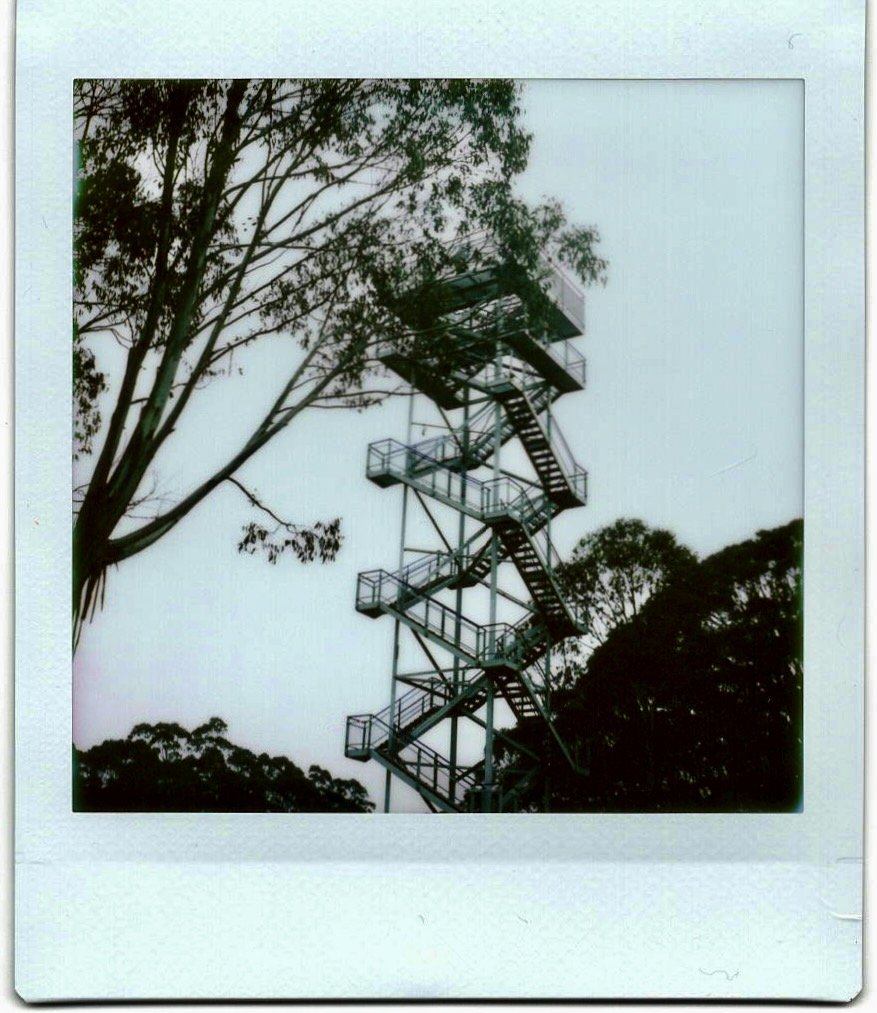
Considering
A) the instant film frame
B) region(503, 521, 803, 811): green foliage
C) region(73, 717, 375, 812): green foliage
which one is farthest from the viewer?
region(503, 521, 803, 811): green foliage

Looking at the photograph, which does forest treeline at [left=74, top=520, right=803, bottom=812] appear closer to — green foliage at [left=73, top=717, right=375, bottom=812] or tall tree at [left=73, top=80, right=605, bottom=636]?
green foliage at [left=73, top=717, right=375, bottom=812]

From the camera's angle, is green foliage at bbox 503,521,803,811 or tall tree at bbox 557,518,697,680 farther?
tall tree at bbox 557,518,697,680

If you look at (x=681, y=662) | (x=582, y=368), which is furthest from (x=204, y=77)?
(x=681, y=662)

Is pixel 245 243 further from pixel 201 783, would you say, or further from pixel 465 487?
pixel 201 783

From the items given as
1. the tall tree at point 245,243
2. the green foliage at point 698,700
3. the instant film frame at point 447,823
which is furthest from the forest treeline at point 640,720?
the tall tree at point 245,243

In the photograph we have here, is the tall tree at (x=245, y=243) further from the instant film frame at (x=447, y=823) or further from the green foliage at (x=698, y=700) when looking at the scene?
the green foliage at (x=698, y=700)

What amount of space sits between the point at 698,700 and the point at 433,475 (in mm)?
Result: 2154

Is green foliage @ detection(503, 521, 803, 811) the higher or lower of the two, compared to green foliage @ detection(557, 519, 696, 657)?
lower

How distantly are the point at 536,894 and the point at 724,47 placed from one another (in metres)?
5.11

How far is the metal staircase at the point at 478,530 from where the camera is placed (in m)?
7.46

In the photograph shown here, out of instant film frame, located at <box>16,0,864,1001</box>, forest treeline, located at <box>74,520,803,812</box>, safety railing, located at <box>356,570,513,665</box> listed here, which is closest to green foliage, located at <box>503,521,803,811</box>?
forest treeline, located at <box>74,520,803,812</box>

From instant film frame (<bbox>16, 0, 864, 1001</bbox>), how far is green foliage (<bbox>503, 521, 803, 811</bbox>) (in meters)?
0.13

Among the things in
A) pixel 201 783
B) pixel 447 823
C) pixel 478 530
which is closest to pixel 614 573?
pixel 478 530

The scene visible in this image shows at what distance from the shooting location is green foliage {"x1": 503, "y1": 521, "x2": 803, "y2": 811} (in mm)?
7434
